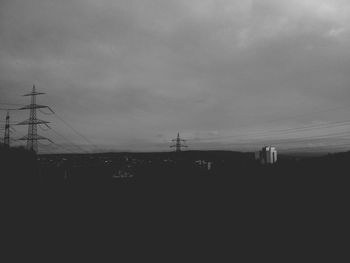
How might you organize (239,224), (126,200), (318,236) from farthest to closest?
(126,200)
(239,224)
(318,236)

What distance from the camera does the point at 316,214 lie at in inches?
551

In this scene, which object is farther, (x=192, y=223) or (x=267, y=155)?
(x=267, y=155)

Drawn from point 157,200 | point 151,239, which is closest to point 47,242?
point 151,239

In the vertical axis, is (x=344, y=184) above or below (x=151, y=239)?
above

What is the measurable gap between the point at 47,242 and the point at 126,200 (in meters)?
10.5

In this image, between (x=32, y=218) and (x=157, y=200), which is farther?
(x=157, y=200)

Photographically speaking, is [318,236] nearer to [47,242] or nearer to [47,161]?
[47,242]

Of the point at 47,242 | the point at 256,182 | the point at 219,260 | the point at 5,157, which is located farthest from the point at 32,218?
the point at 5,157

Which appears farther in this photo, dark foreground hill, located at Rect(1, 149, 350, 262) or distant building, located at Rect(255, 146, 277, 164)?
distant building, located at Rect(255, 146, 277, 164)

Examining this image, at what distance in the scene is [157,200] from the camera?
68.8 feet

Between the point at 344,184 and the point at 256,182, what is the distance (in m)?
8.76

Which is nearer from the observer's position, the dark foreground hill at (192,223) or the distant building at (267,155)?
the dark foreground hill at (192,223)

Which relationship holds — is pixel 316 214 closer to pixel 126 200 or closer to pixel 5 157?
pixel 126 200

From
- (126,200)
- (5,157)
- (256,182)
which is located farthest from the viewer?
(5,157)
